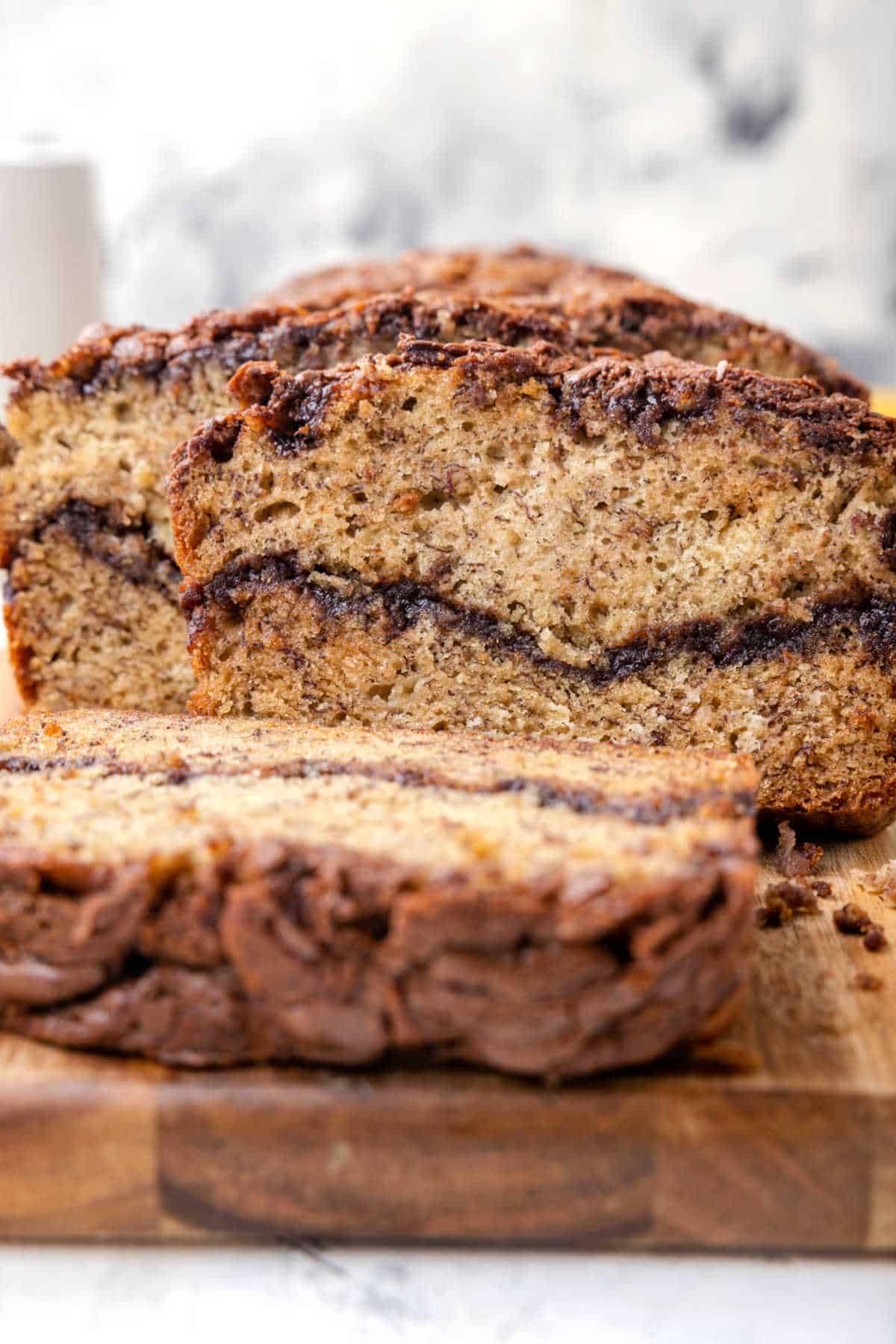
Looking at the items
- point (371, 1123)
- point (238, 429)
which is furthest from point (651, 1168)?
point (238, 429)

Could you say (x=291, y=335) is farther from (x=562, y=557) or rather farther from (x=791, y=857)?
(x=791, y=857)

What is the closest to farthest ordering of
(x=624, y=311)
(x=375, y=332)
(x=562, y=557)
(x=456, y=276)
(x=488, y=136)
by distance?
1. (x=562, y=557)
2. (x=375, y=332)
3. (x=624, y=311)
4. (x=456, y=276)
5. (x=488, y=136)

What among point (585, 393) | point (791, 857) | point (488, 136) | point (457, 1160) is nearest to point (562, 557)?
point (585, 393)

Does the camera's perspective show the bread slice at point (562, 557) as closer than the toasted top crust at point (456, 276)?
Yes

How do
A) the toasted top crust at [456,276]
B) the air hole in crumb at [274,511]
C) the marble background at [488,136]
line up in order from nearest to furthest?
the air hole in crumb at [274,511] → the toasted top crust at [456,276] → the marble background at [488,136]

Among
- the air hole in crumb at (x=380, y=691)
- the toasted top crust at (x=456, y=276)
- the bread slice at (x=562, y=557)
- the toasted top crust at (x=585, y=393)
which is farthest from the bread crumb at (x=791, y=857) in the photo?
the toasted top crust at (x=456, y=276)

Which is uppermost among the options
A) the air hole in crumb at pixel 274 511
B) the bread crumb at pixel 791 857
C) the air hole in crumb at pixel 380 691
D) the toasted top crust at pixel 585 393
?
the toasted top crust at pixel 585 393

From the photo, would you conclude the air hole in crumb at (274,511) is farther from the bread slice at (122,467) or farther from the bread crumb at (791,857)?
the bread crumb at (791,857)

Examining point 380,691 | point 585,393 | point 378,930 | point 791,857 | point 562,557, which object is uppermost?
point 585,393
